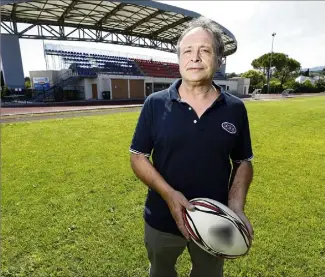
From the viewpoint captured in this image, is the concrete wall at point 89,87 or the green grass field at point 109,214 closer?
the green grass field at point 109,214

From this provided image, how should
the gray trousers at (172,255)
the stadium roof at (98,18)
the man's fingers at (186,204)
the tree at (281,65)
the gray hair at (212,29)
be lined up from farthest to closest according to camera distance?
the tree at (281,65) → the stadium roof at (98,18) → the gray trousers at (172,255) → the gray hair at (212,29) → the man's fingers at (186,204)

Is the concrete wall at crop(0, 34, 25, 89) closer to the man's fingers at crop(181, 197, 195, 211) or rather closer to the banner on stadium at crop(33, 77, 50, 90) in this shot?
the banner on stadium at crop(33, 77, 50, 90)

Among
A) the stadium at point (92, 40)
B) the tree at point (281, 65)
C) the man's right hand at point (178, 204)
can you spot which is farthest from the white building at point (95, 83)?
the tree at point (281, 65)

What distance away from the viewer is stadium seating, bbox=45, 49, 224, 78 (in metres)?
35.4

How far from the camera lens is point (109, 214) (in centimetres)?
407

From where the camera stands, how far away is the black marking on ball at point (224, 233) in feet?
5.85

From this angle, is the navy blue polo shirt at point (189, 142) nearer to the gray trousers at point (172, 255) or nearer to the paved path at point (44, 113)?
the gray trousers at point (172, 255)

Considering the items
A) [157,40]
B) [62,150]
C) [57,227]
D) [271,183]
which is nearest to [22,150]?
[62,150]

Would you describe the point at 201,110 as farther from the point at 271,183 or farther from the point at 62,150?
the point at 62,150

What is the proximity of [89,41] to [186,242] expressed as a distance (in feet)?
121

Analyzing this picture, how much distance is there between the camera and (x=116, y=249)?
3.22m

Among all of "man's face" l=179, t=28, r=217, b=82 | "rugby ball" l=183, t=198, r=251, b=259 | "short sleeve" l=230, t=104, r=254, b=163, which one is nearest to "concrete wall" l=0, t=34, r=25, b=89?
"man's face" l=179, t=28, r=217, b=82

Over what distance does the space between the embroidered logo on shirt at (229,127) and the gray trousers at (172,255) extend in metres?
0.90

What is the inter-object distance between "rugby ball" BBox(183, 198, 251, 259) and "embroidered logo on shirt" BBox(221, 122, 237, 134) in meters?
0.52
